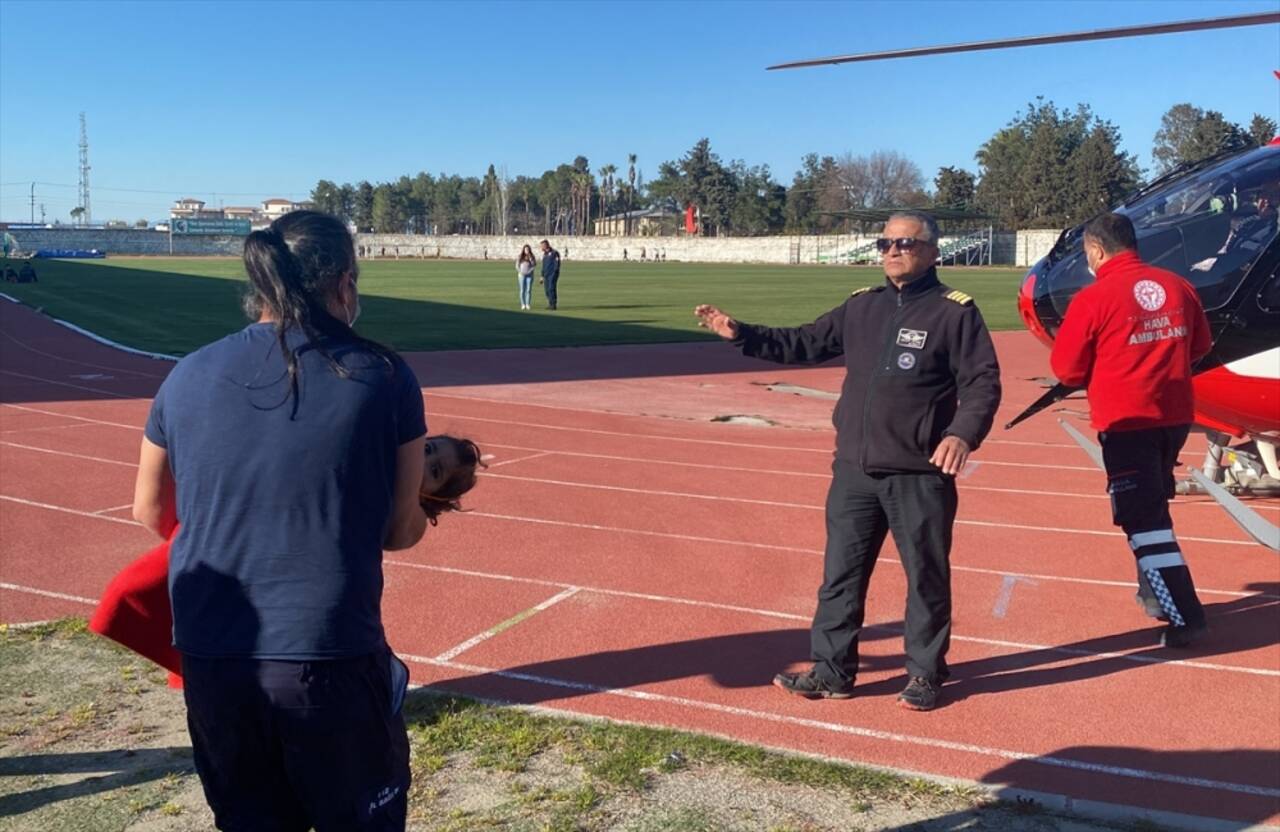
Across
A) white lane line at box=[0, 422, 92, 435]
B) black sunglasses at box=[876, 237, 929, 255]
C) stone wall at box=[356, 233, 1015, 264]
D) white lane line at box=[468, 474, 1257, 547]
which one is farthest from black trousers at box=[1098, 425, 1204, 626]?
stone wall at box=[356, 233, 1015, 264]

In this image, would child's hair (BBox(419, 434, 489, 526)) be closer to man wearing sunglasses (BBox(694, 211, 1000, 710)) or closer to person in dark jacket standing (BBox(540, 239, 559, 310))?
man wearing sunglasses (BBox(694, 211, 1000, 710))

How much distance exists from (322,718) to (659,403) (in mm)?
12624

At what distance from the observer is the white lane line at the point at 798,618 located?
6.09 metres

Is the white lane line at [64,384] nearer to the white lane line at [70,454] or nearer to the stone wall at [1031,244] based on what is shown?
the white lane line at [70,454]

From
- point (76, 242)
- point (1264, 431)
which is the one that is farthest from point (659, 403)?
point (76, 242)

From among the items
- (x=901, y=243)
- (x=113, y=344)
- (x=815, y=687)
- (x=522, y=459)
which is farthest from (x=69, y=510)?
(x=113, y=344)

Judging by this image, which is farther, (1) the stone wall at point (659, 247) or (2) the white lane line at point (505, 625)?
(1) the stone wall at point (659, 247)

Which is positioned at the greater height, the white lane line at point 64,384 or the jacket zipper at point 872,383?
the jacket zipper at point 872,383

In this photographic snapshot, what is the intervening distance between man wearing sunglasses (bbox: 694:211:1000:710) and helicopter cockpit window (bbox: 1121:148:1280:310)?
11.6 ft

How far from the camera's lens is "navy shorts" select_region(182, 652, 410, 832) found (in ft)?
8.36

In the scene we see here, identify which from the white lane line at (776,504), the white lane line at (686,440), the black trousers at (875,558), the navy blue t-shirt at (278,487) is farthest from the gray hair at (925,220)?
the white lane line at (686,440)

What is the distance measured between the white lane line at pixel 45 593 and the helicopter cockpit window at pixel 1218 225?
702cm

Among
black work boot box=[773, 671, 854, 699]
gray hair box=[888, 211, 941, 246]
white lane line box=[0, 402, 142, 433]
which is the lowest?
black work boot box=[773, 671, 854, 699]

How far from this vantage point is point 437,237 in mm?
115375
